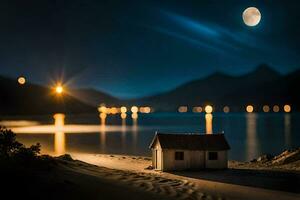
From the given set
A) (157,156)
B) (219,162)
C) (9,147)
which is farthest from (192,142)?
(9,147)

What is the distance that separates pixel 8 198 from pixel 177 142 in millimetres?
22925

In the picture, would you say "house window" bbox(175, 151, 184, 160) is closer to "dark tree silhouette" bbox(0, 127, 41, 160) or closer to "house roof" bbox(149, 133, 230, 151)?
"house roof" bbox(149, 133, 230, 151)

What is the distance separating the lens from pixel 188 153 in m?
35.1

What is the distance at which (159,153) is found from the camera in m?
35.6

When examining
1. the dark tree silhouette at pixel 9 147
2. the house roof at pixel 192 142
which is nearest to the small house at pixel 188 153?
the house roof at pixel 192 142

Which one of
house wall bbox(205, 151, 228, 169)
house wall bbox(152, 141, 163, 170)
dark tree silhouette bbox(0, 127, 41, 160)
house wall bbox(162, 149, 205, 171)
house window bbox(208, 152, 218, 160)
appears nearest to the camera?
dark tree silhouette bbox(0, 127, 41, 160)

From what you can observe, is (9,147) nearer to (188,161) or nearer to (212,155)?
(188,161)

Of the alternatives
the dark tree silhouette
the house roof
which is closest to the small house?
the house roof

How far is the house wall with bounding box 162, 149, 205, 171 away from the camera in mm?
34719

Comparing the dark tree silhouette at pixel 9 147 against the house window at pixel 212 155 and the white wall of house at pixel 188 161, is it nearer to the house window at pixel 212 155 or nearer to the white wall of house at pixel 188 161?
the white wall of house at pixel 188 161

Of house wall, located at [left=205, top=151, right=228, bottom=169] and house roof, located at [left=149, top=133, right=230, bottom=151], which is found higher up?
house roof, located at [left=149, top=133, right=230, bottom=151]

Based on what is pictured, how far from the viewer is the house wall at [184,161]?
34.7 metres

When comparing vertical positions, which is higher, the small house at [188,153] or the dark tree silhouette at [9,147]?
the dark tree silhouette at [9,147]

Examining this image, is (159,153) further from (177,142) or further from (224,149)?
(224,149)
